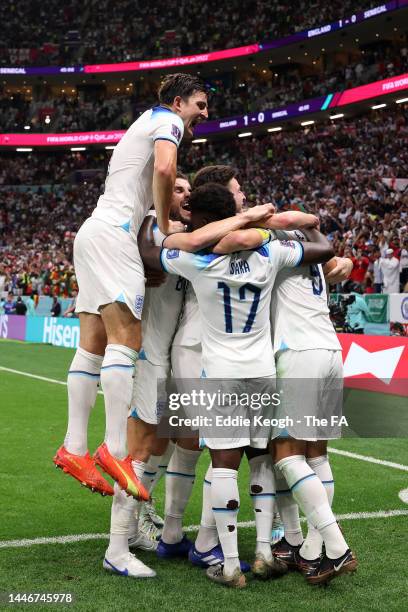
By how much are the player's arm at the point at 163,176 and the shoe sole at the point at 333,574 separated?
6.12 ft

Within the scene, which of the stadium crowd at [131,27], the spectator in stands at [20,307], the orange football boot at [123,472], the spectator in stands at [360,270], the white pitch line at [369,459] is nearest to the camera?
the orange football boot at [123,472]

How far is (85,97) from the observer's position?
4956cm

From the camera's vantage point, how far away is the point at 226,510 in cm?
364

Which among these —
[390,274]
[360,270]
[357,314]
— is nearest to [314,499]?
[357,314]

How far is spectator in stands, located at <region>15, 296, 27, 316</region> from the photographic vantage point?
23781 millimetres

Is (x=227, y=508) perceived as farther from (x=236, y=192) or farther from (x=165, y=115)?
(x=165, y=115)

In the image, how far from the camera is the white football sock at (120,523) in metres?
3.82

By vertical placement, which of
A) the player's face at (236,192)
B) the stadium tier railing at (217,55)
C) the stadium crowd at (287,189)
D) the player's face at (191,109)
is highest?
the stadium tier railing at (217,55)

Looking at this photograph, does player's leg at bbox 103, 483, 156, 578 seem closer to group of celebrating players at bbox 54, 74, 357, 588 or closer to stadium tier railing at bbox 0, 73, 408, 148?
group of celebrating players at bbox 54, 74, 357, 588

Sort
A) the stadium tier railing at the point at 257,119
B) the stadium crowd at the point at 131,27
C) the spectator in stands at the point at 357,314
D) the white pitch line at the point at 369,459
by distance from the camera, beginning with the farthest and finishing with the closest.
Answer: the stadium crowd at the point at 131,27 < the stadium tier railing at the point at 257,119 < the spectator in stands at the point at 357,314 < the white pitch line at the point at 369,459

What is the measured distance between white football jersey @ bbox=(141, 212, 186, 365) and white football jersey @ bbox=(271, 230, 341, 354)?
55 centimetres

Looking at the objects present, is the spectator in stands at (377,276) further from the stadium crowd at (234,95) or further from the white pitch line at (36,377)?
the stadium crowd at (234,95)

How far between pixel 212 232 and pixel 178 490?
1.48m

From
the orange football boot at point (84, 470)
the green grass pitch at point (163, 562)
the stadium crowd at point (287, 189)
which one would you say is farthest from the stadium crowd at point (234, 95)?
the orange football boot at point (84, 470)
